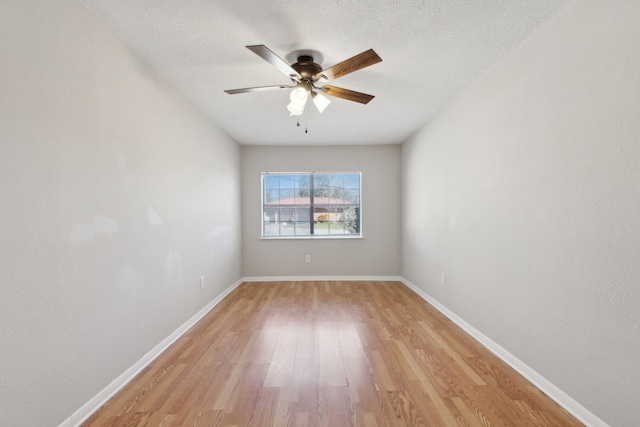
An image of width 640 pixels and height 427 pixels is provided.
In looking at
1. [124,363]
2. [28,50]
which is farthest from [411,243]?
[28,50]

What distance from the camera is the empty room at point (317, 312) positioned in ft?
4.44

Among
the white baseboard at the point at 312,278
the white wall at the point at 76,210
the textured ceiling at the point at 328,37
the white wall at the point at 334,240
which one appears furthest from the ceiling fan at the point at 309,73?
the white baseboard at the point at 312,278

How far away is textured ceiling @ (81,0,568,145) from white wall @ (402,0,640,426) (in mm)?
264

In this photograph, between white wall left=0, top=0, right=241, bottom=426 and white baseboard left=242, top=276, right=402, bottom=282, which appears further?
white baseboard left=242, top=276, right=402, bottom=282

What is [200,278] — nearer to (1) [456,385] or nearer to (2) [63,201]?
(2) [63,201]

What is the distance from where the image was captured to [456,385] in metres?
1.85

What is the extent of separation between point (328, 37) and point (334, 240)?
11.1 ft

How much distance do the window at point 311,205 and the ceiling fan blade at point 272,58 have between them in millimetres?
2915

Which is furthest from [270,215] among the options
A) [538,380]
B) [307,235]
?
[538,380]

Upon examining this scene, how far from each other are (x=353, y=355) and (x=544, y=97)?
222 cm

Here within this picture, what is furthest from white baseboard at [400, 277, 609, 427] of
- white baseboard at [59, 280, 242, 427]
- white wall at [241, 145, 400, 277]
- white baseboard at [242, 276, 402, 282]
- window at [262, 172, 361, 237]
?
white baseboard at [59, 280, 242, 427]

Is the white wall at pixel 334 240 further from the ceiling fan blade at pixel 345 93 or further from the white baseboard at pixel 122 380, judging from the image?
the ceiling fan blade at pixel 345 93

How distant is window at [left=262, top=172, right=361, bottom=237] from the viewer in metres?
5.01

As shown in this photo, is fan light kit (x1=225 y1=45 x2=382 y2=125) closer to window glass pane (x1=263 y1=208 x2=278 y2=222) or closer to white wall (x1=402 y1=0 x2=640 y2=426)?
white wall (x1=402 y1=0 x2=640 y2=426)
